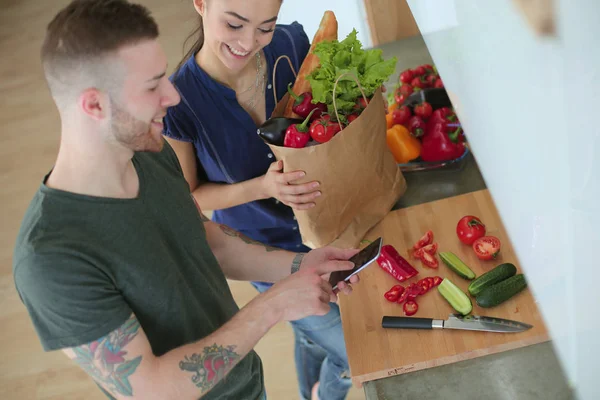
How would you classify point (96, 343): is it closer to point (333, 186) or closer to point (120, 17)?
point (120, 17)

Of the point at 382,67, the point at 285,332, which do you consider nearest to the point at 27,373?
the point at 285,332

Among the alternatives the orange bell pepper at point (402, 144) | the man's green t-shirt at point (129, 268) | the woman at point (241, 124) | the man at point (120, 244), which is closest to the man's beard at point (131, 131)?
the man at point (120, 244)

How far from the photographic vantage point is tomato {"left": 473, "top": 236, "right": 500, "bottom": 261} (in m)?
1.58

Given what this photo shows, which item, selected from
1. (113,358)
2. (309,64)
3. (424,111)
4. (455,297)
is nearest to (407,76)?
(424,111)

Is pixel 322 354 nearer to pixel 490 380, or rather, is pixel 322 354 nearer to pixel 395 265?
pixel 395 265

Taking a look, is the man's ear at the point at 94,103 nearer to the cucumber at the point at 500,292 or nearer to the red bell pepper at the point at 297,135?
the red bell pepper at the point at 297,135

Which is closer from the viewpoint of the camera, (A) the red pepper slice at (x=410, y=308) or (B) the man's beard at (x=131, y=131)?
(B) the man's beard at (x=131, y=131)

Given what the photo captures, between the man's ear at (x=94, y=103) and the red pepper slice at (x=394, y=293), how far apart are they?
78 cm

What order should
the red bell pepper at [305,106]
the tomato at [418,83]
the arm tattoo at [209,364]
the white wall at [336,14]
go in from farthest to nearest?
the white wall at [336,14], the tomato at [418,83], the red bell pepper at [305,106], the arm tattoo at [209,364]

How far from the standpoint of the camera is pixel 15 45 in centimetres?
559

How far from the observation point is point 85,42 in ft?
3.53

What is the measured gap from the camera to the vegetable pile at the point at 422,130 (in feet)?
6.23

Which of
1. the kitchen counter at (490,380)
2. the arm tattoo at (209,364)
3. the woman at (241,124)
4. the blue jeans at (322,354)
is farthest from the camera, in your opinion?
the blue jeans at (322,354)

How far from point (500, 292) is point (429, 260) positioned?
213 mm
